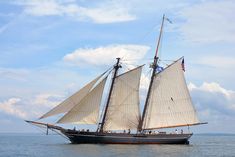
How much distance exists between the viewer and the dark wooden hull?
76.1m

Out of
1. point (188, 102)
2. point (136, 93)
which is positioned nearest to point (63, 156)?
point (136, 93)

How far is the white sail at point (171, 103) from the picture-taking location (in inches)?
2990

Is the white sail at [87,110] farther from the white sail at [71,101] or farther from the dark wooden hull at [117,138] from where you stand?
the dark wooden hull at [117,138]

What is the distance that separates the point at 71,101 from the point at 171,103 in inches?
672

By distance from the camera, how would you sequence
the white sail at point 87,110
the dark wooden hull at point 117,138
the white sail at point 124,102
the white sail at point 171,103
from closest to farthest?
the white sail at point 87,110
the white sail at point 124,102
the white sail at point 171,103
the dark wooden hull at point 117,138

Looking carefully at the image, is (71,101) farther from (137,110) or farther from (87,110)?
(137,110)

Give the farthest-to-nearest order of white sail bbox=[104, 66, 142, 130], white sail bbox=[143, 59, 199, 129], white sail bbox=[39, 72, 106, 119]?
white sail bbox=[143, 59, 199, 129], white sail bbox=[104, 66, 142, 130], white sail bbox=[39, 72, 106, 119]

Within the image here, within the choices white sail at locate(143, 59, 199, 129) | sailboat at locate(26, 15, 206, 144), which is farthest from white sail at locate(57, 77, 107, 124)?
white sail at locate(143, 59, 199, 129)

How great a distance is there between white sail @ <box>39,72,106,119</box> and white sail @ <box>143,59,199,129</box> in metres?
12.0

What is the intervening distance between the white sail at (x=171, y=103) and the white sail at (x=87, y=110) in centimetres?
986

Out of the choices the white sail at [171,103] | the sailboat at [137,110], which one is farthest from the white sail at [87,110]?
the white sail at [171,103]

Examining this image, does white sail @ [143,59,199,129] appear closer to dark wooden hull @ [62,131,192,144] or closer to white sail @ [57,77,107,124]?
dark wooden hull @ [62,131,192,144]

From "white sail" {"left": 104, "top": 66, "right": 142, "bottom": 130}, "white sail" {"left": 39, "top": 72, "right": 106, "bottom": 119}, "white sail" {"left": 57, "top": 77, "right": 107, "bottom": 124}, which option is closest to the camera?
"white sail" {"left": 39, "top": 72, "right": 106, "bottom": 119}

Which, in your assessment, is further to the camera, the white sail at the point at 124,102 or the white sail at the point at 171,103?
the white sail at the point at 171,103
